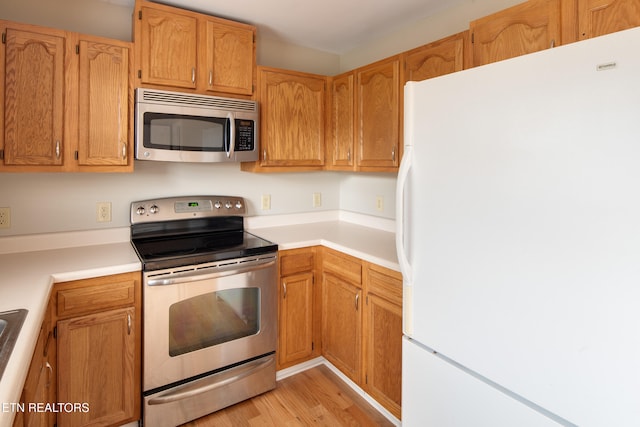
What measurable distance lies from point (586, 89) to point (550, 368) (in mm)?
744

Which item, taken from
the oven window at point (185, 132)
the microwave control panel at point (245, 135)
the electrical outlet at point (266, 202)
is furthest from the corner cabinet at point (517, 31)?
Answer: the electrical outlet at point (266, 202)

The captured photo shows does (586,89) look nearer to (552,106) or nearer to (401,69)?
(552,106)

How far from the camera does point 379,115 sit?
2322 mm

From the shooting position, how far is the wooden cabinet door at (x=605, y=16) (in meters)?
1.20

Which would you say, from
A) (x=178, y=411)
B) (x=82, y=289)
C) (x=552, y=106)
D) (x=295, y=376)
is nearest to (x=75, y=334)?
(x=82, y=289)

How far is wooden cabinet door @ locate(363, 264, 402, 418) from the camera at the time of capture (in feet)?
6.28

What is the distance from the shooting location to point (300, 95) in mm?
2625

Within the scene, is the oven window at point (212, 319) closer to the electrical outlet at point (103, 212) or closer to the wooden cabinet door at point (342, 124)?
the electrical outlet at point (103, 212)

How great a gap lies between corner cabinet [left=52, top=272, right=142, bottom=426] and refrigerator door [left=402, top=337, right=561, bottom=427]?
4.31 feet

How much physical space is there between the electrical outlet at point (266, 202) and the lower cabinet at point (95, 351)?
117cm

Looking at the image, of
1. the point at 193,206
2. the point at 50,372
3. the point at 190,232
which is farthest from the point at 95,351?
the point at 193,206

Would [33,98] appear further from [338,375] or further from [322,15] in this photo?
[338,375]

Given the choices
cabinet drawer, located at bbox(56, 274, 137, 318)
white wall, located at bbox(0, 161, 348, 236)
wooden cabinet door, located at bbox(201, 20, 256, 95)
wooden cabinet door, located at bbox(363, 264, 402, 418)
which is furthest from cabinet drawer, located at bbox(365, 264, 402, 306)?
wooden cabinet door, located at bbox(201, 20, 256, 95)

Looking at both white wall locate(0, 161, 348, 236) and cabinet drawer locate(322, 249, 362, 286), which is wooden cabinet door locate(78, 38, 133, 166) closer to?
white wall locate(0, 161, 348, 236)
